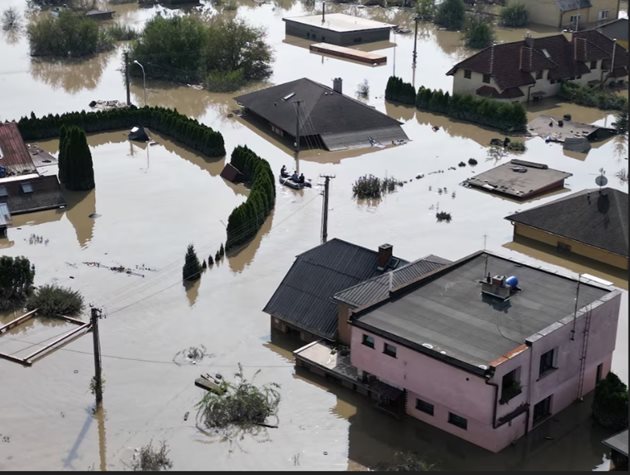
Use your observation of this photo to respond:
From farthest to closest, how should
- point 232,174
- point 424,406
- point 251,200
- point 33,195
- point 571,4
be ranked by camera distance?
1. point 571,4
2. point 232,174
3. point 33,195
4. point 251,200
5. point 424,406

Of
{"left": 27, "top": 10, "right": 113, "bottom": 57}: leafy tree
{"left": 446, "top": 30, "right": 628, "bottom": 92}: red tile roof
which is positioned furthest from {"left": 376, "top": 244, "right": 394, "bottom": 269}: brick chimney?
{"left": 27, "top": 10, "right": 113, "bottom": 57}: leafy tree

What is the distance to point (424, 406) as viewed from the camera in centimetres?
2761

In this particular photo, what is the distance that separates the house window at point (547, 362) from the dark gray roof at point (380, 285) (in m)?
4.72

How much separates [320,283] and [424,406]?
6167 millimetres

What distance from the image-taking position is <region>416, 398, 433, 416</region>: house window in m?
27.5

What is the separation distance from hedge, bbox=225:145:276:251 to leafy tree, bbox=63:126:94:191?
660 centimetres

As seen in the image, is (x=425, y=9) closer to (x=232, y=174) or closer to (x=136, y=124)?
(x=136, y=124)

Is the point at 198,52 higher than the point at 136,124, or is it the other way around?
the point at 198,52

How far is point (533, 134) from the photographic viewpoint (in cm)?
5416

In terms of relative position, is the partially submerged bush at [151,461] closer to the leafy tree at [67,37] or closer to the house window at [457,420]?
the house window at [457,420]

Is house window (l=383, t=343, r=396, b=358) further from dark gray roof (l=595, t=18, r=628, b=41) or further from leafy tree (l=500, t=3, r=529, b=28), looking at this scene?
leafy tree (l=500, t=3, r=529, b=28)

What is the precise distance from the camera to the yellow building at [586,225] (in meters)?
37.6

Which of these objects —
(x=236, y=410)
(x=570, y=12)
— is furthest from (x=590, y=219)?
(x=570, y=12)

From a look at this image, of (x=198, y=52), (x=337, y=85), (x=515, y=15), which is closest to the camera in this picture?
(x=337, y=85)
